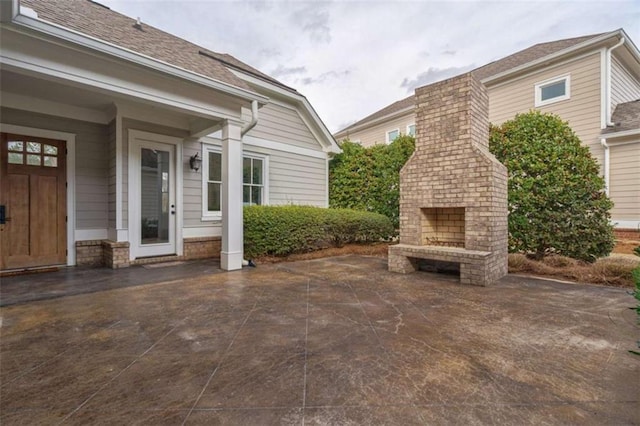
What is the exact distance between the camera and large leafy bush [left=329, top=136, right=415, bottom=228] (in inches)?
323

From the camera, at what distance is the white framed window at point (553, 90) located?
29.6 ft

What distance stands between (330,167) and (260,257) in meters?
4.61

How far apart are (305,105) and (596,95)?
8.37m

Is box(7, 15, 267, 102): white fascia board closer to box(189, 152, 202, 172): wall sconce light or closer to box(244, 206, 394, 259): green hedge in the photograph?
box(189, 152, 202, 172): wall sconce light

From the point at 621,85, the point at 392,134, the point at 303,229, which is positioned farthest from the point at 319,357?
the point at 392,134

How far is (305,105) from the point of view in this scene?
→ 8617mm

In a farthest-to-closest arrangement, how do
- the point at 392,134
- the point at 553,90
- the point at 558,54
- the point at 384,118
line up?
the point at 392,134, the point at 384,118, the point at 553,90, the point at 558,54

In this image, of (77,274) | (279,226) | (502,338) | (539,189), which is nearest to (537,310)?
(502,338)

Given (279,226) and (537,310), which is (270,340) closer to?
(537,310)

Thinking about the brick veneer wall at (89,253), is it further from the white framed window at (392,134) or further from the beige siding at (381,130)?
the white framed window at (392,134)

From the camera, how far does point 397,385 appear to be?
1810 mm

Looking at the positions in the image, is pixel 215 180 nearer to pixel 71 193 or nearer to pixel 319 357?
pixel 71 193

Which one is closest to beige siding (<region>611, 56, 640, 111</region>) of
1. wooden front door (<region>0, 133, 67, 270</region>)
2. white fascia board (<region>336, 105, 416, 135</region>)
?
white fascia board (<region>336, 105, 416, 135</region>)

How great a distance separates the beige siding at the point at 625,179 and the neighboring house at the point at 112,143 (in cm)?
959
